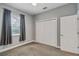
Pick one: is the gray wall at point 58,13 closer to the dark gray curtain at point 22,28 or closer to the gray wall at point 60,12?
the gray wall at point 60,12

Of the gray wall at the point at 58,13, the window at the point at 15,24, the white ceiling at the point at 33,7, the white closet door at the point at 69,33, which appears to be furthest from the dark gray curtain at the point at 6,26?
the white closet door at the point at 69,33

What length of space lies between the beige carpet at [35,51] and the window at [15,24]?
0.44m

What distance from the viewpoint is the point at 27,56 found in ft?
5.31

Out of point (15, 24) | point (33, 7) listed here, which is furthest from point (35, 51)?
point (33, 7)

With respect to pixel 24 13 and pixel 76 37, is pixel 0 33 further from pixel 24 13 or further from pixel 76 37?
pixel 76 37

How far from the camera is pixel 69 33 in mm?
1685

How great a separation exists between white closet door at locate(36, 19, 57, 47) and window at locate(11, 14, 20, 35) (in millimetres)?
529

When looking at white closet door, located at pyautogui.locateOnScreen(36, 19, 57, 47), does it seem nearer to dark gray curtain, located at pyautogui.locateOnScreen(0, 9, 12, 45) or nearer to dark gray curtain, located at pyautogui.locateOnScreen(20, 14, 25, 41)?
dark gray curtain, located at pyautogui.locateOnScreen(20, 14, 25, 41)

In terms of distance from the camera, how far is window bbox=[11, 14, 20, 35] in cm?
166

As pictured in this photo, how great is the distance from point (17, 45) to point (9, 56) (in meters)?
0.31

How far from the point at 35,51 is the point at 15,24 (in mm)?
895

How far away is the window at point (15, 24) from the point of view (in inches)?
65.2

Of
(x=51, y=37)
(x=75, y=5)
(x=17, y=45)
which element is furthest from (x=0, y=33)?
(x=75, y=5)

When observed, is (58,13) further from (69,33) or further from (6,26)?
(6,26)
